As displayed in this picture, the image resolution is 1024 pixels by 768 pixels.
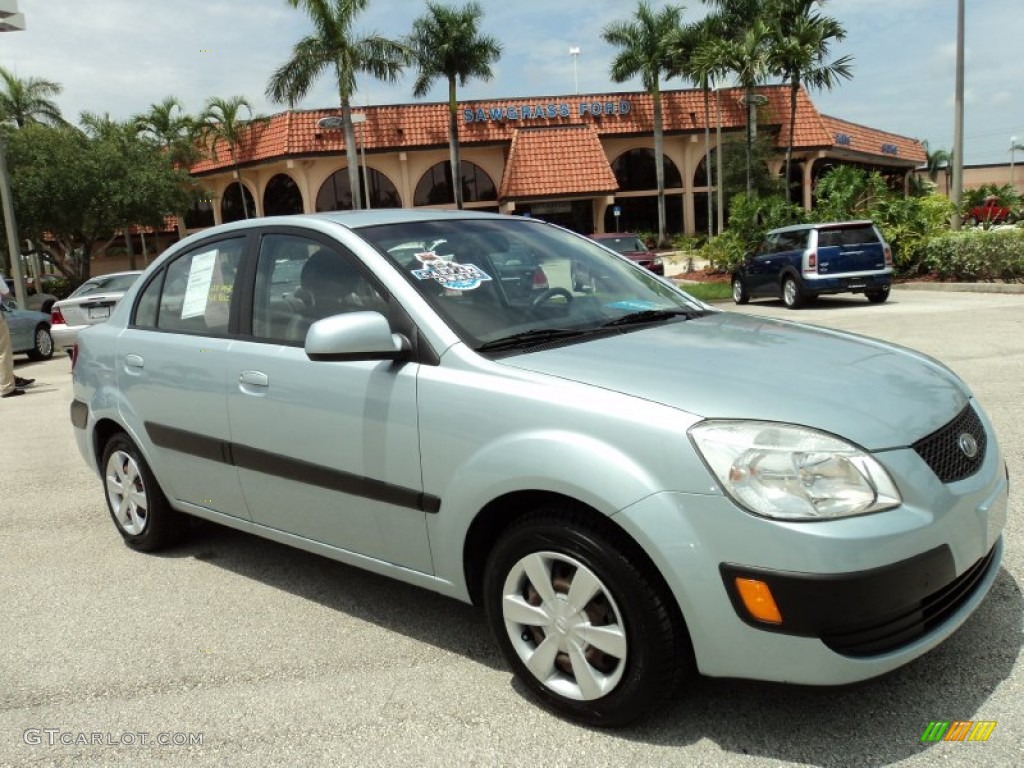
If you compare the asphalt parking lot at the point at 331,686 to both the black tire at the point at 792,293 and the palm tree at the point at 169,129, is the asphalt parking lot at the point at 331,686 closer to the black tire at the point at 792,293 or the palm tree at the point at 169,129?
the black tire at the point at 792,293

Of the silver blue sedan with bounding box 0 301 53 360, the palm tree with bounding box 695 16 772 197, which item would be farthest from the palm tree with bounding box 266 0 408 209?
the silver blue sedan with bounding box 0 301 53 360

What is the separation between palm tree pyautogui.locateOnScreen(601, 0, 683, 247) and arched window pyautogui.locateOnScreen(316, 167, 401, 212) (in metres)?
11.5

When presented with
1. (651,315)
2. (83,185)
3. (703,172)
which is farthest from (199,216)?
(651,315)

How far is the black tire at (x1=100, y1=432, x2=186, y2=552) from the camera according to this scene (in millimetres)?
4395

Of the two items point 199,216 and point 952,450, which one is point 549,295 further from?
point 199,216

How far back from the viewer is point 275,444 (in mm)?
3447

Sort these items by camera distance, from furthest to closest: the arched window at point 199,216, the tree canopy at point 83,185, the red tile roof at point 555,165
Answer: the arched window at point 199,216, the red tile roof at point 555,165, the tree canopy at point 83,185

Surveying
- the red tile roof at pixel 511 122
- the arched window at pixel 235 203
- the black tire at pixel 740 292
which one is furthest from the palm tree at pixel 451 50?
the black tire at pixel 740 292

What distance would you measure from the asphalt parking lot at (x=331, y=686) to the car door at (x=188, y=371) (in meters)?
0.54

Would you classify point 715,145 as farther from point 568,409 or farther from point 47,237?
point 568,409

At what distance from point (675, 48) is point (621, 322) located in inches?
1433

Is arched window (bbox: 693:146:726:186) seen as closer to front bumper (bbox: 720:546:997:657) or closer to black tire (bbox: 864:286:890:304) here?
black tire (bbox: 864:286:890:304)

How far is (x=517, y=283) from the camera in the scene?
3.42 metres

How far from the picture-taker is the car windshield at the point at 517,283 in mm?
3111
